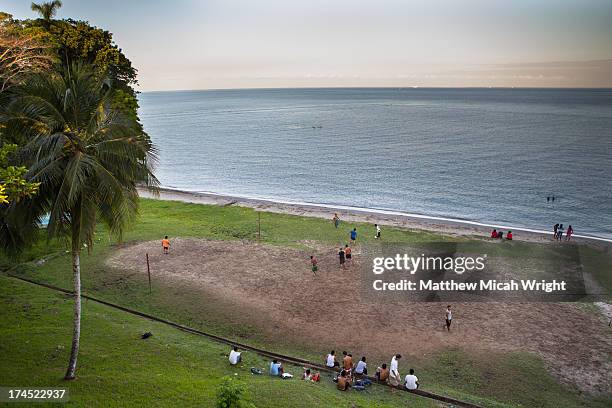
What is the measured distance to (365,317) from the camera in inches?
829

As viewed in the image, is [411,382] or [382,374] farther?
[382,374]

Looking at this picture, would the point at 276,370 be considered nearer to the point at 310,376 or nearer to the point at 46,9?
the point at 310,376

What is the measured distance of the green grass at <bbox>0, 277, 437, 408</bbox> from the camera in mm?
12508

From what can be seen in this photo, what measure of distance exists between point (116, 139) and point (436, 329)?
15.4m

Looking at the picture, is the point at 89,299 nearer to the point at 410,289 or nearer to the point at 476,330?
the point at 410,289

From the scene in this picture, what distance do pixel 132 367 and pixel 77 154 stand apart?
7138 mm

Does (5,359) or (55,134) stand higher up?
(55,134)

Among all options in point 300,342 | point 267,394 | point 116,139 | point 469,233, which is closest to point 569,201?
point 469,233

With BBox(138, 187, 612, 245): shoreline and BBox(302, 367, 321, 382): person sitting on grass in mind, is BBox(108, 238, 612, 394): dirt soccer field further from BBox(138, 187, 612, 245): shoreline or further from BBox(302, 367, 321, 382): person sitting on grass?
BBox(138, 187, 612, 245): shoreline

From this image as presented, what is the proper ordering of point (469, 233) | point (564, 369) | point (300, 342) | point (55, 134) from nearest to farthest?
point (55, 134)
point (564, 369)
point (300, 342)
point (469, 233)

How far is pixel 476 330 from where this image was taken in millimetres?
19969

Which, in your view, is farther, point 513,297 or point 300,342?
point 513,297

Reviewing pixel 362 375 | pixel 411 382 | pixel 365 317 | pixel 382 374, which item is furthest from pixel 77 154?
pixel 365 317

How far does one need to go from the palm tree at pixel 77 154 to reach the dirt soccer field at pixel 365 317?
9.88m
